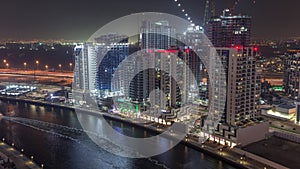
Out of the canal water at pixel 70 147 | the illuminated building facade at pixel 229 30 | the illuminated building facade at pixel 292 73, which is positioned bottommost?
the canal water at pixel 70 147

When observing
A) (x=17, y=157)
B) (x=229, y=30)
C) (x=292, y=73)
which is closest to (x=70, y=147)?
(x=17, y=157)

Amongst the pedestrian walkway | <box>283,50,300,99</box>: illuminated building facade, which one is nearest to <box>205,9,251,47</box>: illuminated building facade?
<box>283,50,300,99</box>: illuminated building facade

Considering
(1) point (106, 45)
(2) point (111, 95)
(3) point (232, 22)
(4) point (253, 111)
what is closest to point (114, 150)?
(4) point (253, 111)

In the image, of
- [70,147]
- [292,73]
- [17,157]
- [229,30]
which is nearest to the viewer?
[17,157]

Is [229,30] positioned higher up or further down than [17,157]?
higher up

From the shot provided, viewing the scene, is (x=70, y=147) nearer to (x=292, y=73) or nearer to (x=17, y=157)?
(x=17, y=157)

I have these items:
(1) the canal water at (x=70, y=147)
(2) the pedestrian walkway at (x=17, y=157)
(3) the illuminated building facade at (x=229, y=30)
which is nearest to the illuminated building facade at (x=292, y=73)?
(3) the illuminated building facade at (x=229, y=30)

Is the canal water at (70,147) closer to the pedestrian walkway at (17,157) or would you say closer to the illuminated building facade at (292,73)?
the pedestrian walkway at (17,157)
